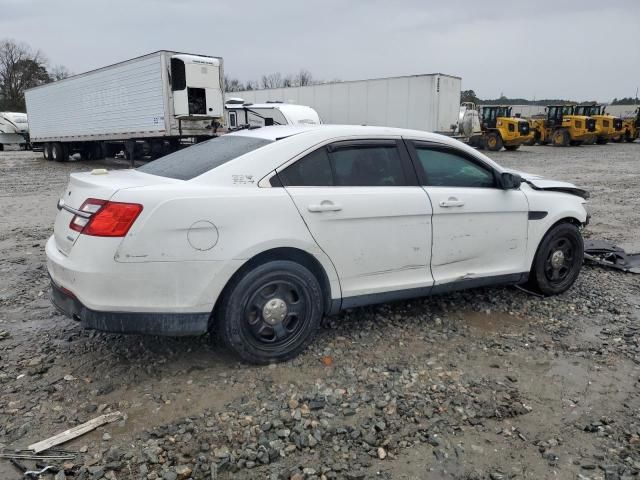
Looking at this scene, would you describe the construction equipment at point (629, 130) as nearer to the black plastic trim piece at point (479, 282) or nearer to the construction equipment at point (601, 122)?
the construction equipment at point (601, 122)

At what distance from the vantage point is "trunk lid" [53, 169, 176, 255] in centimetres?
319

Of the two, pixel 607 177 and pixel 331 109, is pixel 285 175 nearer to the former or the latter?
pixel 607 177

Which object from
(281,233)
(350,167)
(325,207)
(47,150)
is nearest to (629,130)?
(47,150)

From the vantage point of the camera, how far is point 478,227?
13.9ft

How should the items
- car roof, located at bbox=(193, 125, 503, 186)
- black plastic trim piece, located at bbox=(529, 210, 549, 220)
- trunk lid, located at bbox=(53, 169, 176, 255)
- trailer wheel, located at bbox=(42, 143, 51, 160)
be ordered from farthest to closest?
trailer wheel, located at bbox=(42, 143, 51, 160) < black plastic trim piece, located at bbox=(529, 210, 549, 220) < car roof, located at bbox=(193, 125, 503, 186) < trunk lid, located at bbox=(53, 169, 176, 255)

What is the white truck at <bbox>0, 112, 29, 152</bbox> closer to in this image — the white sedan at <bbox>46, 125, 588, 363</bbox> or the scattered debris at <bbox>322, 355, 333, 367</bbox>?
the white sedan at <bbox>46, 125, 588, 363</bbox>

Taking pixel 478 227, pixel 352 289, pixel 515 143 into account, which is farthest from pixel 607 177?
pixel 352 289

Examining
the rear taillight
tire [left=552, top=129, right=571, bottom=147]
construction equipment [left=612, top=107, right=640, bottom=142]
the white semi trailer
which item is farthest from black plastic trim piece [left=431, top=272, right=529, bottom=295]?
construction equipment [left=612, top=107, right=640, bottom=142]

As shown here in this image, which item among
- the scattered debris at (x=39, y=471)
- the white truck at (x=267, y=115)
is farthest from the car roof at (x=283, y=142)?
the white truck at (x=267, y=115)

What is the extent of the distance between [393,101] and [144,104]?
11.5 m

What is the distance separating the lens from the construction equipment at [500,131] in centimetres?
2778

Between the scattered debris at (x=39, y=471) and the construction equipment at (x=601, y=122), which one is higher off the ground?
the construction equipment at (x=601, y=122)

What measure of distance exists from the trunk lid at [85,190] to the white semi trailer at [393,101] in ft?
65.9

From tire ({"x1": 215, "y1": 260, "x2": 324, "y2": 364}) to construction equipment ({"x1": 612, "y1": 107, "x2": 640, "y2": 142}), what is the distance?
37.3 meters
